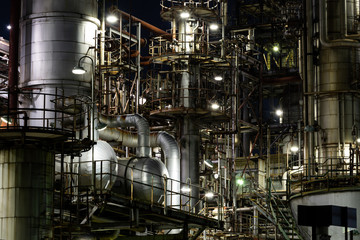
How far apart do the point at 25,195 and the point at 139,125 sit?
446 inches

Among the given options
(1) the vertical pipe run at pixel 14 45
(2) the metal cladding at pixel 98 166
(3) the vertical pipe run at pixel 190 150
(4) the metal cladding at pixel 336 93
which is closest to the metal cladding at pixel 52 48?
(1) the vertical pipe run at pixel 14 45

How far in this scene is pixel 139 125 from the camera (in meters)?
35.9

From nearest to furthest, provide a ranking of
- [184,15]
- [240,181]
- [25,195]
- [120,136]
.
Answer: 1. [25,195]
2. [120,136]
3. [184,15]
4. [240,181]

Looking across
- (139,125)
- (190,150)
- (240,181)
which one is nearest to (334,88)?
(190,150)

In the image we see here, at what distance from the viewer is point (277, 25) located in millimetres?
57969

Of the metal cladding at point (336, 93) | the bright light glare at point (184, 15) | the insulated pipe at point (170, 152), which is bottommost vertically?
the insulated pipe at point (170, 152)

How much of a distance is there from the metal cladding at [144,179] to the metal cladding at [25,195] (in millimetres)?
8552

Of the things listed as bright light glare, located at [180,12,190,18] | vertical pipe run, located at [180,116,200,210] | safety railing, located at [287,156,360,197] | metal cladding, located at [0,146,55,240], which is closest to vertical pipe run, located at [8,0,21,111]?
metal cladding, located at [0,146,55,240]

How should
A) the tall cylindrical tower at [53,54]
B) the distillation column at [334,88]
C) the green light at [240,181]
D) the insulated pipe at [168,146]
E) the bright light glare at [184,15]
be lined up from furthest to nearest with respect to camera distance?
the green light at [240,181] → the bright light glare at [184,15] → the distillation column at [334,88] → the insulated pipe at [168,146] → the tall cylindrical tower at [53,54]

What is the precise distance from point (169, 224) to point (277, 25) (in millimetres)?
29101

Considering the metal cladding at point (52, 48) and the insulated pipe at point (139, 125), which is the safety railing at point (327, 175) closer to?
the insulated pipe at point (139, 125)

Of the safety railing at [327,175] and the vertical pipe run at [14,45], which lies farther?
the safety railing at [327,175]

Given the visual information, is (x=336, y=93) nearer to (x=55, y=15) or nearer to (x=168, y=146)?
(x=168, y=146)

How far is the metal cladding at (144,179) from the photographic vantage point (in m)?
34.3
